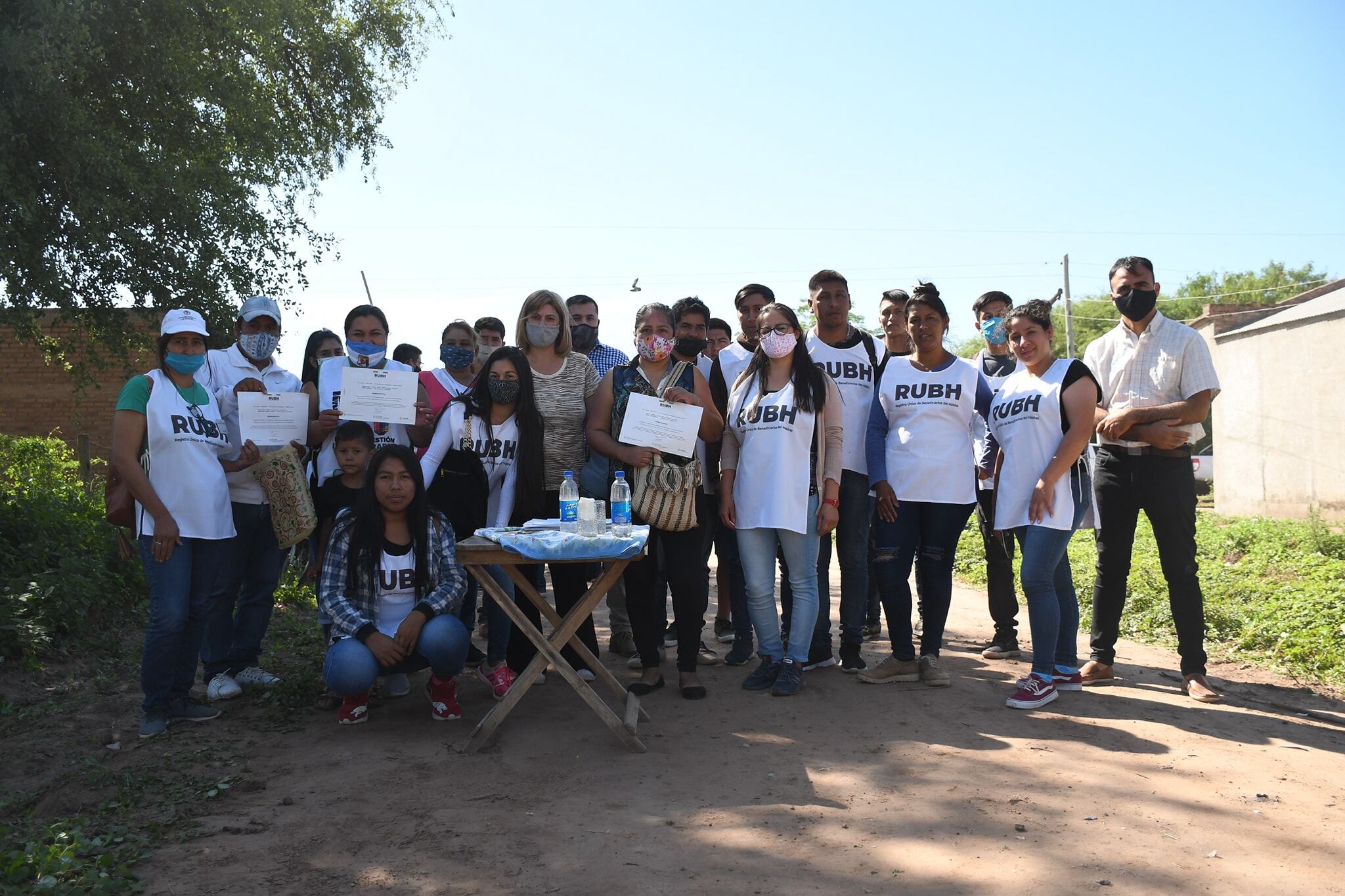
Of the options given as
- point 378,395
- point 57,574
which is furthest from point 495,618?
point 57,574

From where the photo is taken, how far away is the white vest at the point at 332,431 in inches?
239

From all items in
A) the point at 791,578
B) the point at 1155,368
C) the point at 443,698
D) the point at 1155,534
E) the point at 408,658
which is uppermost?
the point at 1155,368

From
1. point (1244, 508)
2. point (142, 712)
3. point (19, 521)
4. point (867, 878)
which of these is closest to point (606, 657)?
point (142, 712)

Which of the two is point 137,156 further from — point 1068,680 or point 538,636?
point 1068,680

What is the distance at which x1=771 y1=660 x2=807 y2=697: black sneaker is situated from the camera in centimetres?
569

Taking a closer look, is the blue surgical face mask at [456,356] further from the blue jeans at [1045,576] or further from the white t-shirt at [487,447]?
the blue jeans at [1045,576]

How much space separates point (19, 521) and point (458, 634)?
5241 millimetres

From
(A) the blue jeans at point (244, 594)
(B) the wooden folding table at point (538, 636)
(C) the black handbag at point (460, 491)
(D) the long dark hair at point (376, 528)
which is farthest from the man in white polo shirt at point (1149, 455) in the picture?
(A) the blue jeans at point (244, 594)

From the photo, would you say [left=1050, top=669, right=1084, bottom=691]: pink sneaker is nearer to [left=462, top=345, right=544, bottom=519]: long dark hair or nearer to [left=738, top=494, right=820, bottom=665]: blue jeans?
[left=738, top=494, right=820, bottom=665]: blue jeans

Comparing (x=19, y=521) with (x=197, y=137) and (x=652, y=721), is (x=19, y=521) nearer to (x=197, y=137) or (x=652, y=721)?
(x=197, y=137)

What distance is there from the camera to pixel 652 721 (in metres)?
5.27

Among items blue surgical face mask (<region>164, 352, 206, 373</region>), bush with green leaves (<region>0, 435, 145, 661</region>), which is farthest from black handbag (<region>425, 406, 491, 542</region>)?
bush with green leaves (<region>0, 435, 145, 661</region>)

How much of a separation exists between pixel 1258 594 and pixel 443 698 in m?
7.03

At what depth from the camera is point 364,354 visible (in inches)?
241
